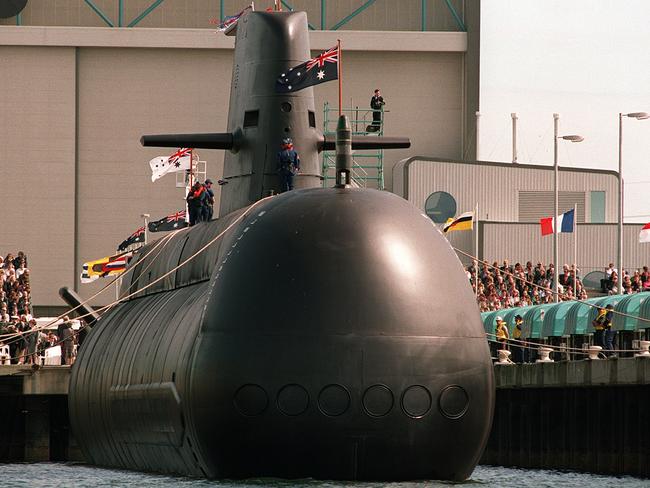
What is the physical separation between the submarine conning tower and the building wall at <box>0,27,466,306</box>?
38.8 metres

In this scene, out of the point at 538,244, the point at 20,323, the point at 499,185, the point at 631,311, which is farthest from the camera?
the point at 499,185

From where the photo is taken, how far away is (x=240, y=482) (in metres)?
19.6

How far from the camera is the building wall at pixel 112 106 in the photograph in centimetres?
6669

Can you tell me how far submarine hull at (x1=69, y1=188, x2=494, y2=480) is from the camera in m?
19.5

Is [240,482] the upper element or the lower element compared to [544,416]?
upper

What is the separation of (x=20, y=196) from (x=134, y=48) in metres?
8.45

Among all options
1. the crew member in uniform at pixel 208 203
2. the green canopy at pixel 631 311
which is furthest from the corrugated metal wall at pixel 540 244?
the crew member in uniform at pixel 208 203

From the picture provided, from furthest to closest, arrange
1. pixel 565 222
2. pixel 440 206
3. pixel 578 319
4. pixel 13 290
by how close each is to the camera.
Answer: pixel 440 206 → pixel 565 222 → pixel 13 290 → pixel 578 319

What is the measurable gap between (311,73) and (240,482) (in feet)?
31.5

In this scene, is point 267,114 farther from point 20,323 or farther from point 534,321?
point 20,323

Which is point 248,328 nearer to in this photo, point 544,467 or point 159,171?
point 544,467

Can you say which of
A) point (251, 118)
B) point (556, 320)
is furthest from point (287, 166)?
point (556, 320)

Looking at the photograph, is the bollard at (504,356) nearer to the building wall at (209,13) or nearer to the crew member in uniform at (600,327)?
the crew member in uniform at (600,327)

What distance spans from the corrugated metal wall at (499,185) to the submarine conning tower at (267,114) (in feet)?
115
